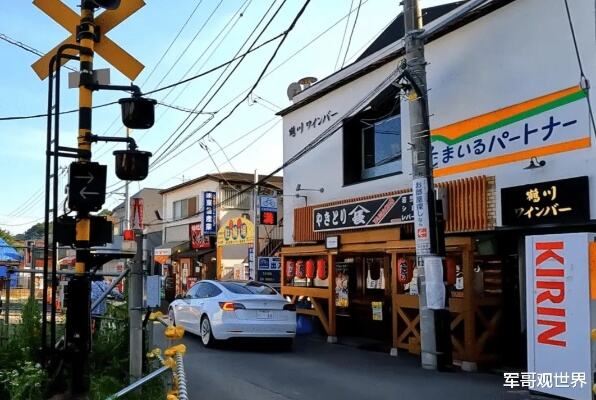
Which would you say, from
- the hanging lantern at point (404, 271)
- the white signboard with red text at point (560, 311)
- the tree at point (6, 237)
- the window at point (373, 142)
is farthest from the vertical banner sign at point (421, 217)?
the tree at point (6, 237)

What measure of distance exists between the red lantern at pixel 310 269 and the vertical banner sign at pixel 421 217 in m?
5.37

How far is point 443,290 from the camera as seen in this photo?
33.4 feet

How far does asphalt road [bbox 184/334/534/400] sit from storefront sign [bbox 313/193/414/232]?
9.02ft

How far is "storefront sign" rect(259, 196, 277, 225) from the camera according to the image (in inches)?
862

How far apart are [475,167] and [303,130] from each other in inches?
263

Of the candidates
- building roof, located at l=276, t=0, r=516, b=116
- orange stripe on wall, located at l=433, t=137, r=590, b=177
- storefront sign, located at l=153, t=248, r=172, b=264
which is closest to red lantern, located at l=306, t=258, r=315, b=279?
building roof, located at l=276, t=0, r=516, b=116

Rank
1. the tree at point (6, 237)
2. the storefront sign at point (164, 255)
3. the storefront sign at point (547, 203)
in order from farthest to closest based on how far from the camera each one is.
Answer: the tree at point (6, 237) < the storefront sign at point (164, 255) < the storefront sign at point (547, 203)

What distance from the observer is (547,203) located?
383 inches

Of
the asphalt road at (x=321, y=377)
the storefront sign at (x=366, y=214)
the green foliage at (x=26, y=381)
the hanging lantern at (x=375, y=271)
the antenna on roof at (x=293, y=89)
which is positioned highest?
the antenna on roof at (x=293, y=89)

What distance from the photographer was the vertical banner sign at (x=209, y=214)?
92.5ft

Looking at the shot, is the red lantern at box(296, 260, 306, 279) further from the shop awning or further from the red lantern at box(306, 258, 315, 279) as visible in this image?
the shop awning

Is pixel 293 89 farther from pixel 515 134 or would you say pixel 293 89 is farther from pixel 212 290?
pixel 515 134

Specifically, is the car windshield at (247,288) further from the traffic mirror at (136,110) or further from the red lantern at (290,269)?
the traffic mirror at (136,110)

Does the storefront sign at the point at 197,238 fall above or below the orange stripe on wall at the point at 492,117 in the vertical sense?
below
